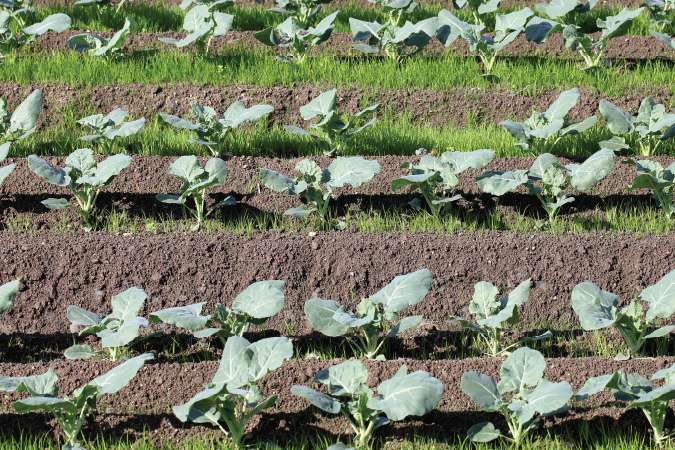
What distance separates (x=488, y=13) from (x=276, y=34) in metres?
2.16

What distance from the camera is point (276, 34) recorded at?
5.65 meters

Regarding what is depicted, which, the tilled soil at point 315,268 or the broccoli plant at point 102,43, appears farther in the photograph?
the broccoli plant at point 102,43

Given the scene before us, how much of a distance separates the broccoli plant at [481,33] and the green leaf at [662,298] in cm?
278

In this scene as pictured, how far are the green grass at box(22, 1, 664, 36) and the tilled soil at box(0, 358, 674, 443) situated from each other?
441 cm

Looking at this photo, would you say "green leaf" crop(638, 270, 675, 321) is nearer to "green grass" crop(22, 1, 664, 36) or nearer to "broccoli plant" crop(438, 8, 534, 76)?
"broccoli plant" crop(438, 8, 534, 76)

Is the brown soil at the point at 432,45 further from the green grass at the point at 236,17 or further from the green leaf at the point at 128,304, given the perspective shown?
the green leaf at the point at 128,304

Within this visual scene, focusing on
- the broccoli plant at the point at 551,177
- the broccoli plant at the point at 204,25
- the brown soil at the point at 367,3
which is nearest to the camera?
the broccoli plant at the point at 551,177

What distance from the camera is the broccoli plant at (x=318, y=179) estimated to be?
3574mm

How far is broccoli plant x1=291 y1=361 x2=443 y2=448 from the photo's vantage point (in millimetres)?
2160

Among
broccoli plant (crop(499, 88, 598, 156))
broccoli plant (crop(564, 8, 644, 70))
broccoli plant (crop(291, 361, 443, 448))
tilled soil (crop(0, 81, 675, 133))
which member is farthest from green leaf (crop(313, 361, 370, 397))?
broccoli plant (crop(564, 8, 644, 70))

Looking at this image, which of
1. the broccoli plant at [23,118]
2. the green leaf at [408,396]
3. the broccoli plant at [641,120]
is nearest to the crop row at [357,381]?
the green leaf at [408,396]

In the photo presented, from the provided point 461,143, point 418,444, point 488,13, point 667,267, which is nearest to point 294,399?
point 418,444

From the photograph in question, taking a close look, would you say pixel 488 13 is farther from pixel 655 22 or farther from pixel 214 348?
pixel 214 348

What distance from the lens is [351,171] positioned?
11.9 ft
